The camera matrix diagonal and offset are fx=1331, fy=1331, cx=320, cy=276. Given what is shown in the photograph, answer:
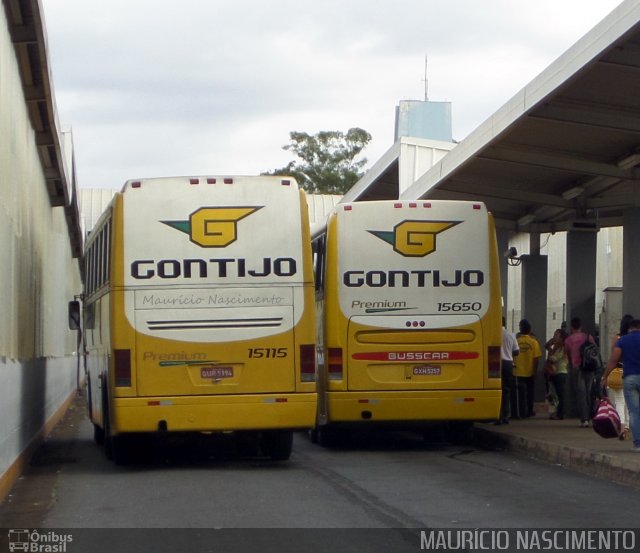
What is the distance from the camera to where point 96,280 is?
61.7 ft

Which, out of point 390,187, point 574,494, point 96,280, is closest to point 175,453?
point 96,280

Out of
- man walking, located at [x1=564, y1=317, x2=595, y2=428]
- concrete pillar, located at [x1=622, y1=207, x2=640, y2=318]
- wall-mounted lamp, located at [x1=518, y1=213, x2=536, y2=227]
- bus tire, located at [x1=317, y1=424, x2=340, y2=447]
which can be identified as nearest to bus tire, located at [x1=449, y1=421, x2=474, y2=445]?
bus tire, located at [x1=317, y1=424, x2=340, y2=447]

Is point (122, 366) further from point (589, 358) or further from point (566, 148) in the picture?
point (566, 148)

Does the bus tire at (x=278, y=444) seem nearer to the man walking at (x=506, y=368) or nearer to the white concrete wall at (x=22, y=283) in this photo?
the white concrete wall at (x=22, y=283)

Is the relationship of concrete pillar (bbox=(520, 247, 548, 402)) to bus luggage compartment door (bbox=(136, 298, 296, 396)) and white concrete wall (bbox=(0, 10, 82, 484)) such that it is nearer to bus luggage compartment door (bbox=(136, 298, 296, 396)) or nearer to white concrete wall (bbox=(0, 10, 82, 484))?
white concrete wall (bbox=(0, 10, 82, 484))

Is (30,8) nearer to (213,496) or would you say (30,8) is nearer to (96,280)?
(96,280)

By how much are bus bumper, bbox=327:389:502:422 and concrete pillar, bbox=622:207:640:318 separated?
5.44 metres

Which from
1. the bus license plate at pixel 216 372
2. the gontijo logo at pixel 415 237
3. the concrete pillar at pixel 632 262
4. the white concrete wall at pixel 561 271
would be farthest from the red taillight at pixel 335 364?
the white concrete wall at pixel 561 271

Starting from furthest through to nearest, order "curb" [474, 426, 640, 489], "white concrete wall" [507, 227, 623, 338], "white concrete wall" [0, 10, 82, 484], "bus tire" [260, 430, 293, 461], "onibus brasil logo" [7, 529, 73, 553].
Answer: "white concrete wall" [507, 227, 623, 338]
"bus tire" [260, 430, 293, 461]
"white concrete wall" [0, 10, 82, 484]
"curb" [474, 426, 640, 489]
"onibus brasil logo" [7, 529, 73, 553]

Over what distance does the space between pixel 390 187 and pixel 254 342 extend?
26.6 meters

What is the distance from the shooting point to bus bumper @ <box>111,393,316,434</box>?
15359mm

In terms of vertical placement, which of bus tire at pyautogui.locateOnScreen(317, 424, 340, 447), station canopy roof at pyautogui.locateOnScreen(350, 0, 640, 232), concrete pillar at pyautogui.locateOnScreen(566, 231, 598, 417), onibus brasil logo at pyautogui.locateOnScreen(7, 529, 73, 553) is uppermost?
station canopy roof at pyautogui.locateOnScreen(350, 0, 640, 232)

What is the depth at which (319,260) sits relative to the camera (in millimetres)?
19594

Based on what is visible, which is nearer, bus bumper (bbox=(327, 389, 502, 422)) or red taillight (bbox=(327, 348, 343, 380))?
bus bumper (bbox=(327, 389, 502, 422))
